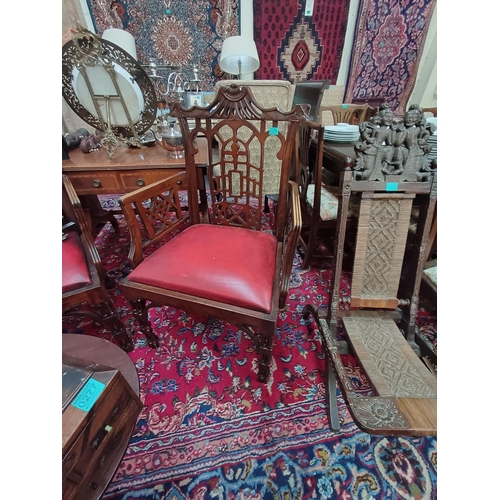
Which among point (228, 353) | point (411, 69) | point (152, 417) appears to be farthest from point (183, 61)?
point (152, 417)

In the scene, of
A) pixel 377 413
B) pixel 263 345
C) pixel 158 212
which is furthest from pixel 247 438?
pixel 158 212

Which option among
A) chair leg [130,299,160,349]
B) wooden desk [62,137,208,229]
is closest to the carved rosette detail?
chair leg [130,299,160,349]

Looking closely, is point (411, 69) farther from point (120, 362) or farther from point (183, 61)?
point (120, 362)

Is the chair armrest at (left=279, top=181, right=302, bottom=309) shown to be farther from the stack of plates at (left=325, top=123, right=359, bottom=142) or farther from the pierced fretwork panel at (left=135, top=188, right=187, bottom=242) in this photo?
→ the stack of plates at (left=325, top=123, right=359, bottom=142)

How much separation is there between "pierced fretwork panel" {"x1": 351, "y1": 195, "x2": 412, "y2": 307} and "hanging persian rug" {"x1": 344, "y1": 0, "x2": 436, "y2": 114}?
13.1 feet

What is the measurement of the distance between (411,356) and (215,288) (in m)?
0.84

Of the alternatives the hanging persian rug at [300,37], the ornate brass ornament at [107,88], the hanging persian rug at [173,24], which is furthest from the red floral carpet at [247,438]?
the hanging persian rug at [300,37]

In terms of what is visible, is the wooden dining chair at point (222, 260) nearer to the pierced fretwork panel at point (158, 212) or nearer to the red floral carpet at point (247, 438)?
the pierced fretwork panel at point (158, 212)

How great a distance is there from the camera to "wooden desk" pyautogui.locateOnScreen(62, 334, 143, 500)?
485mm

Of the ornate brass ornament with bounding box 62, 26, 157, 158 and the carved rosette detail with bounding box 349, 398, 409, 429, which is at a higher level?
the ornate brass ornament with bounding box 62, 26, 157, 158

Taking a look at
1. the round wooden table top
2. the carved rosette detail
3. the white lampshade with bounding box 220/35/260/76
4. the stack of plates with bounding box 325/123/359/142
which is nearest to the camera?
the carved rosette detail

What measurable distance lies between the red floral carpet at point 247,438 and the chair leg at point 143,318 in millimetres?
65

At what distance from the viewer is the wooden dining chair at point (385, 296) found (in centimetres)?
71

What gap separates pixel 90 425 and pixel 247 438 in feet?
2.19
